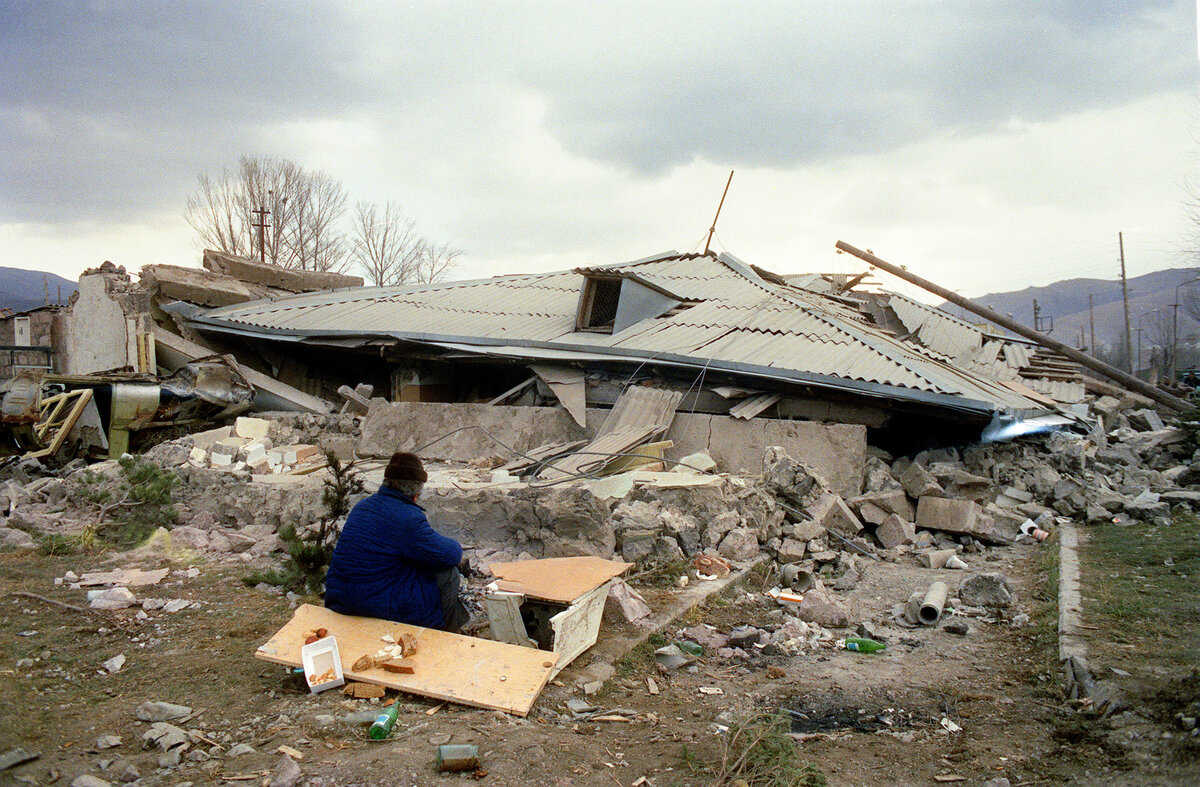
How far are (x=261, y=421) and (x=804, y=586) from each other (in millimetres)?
8282

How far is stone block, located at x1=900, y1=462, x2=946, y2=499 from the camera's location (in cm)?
875

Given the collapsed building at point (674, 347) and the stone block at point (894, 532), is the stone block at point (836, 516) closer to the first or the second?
the stone block at point (894, 532)

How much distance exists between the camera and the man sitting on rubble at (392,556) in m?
4.47

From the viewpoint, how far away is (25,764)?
3.21 m

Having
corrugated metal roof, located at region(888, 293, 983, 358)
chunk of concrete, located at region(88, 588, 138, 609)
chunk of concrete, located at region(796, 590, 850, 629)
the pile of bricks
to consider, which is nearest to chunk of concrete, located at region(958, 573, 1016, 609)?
chunk of concrete, located at region(796, 590, 850, 629)

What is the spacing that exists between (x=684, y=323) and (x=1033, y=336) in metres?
6.53

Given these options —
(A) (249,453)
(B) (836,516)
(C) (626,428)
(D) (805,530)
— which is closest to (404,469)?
(D) (805,530)

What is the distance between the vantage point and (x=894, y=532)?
326 inches

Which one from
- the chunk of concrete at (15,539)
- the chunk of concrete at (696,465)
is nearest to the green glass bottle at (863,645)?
the chunk of concrete at (696,465)

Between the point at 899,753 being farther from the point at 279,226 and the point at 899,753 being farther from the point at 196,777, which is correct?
the point at 279,226

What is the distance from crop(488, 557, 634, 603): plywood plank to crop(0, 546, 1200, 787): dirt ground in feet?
1.32

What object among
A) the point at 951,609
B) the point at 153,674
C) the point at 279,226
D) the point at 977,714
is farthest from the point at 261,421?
the point at 279,226

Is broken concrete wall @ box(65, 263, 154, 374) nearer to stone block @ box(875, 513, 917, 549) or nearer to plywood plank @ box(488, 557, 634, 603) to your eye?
plywood plank @ box(488, 557, 634, 603)

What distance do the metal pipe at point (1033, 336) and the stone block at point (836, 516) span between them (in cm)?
685
